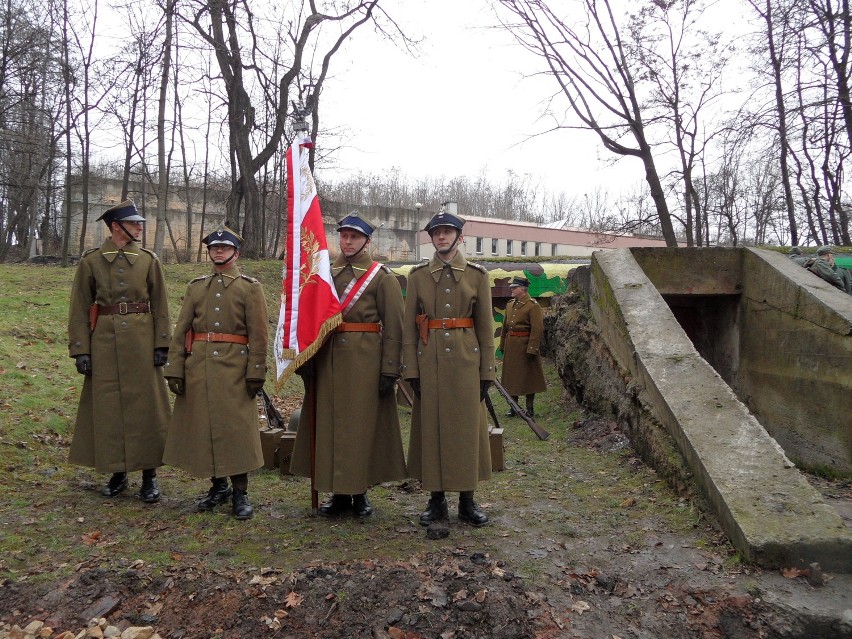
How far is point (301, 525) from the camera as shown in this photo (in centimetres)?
476

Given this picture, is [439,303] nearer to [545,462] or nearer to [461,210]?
[545,462]

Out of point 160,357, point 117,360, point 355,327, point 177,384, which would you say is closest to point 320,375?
point 355,327

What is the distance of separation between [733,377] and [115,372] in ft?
23.0

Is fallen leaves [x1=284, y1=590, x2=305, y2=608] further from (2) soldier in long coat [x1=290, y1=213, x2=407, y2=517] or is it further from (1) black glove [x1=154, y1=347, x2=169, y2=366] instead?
(1) black glove [x1=154, y1=347, x2=169, y2=366]

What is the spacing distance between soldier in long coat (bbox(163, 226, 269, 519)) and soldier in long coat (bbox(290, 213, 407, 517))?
1.46 feet

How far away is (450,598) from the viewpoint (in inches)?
139

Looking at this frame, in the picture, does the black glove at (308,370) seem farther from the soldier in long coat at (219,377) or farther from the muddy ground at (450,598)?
the muddy ground at (450,598)

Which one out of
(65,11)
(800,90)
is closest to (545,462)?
(800,90)

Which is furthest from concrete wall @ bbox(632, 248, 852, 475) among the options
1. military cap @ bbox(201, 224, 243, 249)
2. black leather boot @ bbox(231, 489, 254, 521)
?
military cap @ bbox(201, 224, 243, 249)

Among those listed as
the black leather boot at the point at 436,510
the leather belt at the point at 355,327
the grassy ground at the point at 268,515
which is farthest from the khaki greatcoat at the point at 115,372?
the black leather boot at the point at 436,510

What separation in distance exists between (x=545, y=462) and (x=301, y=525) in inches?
120

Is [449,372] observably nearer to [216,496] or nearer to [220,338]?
[220,338]

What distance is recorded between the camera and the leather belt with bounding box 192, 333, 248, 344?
5.00 m

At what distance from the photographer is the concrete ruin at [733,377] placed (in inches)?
164
